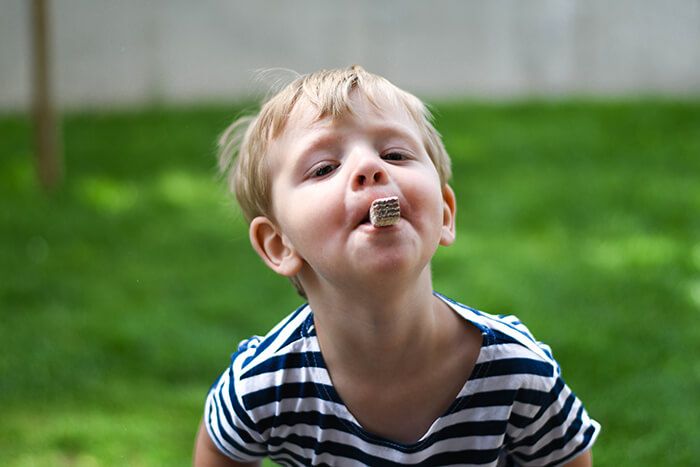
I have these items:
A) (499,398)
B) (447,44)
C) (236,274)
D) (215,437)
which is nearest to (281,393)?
(215,437)

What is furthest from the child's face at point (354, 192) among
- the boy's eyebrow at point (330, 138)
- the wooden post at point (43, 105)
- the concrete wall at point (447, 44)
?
the concrete wall at point (447, 44)

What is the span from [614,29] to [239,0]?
2106 mm

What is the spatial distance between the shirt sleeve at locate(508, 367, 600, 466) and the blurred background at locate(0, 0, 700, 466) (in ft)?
2.12

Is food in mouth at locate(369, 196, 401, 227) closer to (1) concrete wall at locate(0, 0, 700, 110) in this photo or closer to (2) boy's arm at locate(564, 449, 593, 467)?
A: (2) boy's arm at locate(564, 449, 593, 467)

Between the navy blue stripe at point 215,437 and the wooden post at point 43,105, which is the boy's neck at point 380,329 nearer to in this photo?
the navy blue stripe at point 215,437

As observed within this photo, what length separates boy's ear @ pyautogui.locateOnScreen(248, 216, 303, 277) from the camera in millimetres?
1466

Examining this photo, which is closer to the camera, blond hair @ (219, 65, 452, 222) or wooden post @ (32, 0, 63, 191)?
blond hair @ (219, 65, 452, 222)

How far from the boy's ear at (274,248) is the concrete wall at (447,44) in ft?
13.7

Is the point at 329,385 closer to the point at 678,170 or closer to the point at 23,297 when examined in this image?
the point at 23,297

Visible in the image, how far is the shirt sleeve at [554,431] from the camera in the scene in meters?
1.48

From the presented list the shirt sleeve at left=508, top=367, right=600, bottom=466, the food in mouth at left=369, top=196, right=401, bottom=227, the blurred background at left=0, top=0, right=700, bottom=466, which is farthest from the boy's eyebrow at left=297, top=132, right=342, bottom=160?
the shirt sleeve at left=508, top=367, right=600, bottom=466

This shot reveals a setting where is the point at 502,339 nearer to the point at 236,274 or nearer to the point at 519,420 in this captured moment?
the point at 519,420

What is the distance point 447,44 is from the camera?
574 cm

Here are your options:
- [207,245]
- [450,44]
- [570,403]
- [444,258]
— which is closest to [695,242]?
[444,258]
